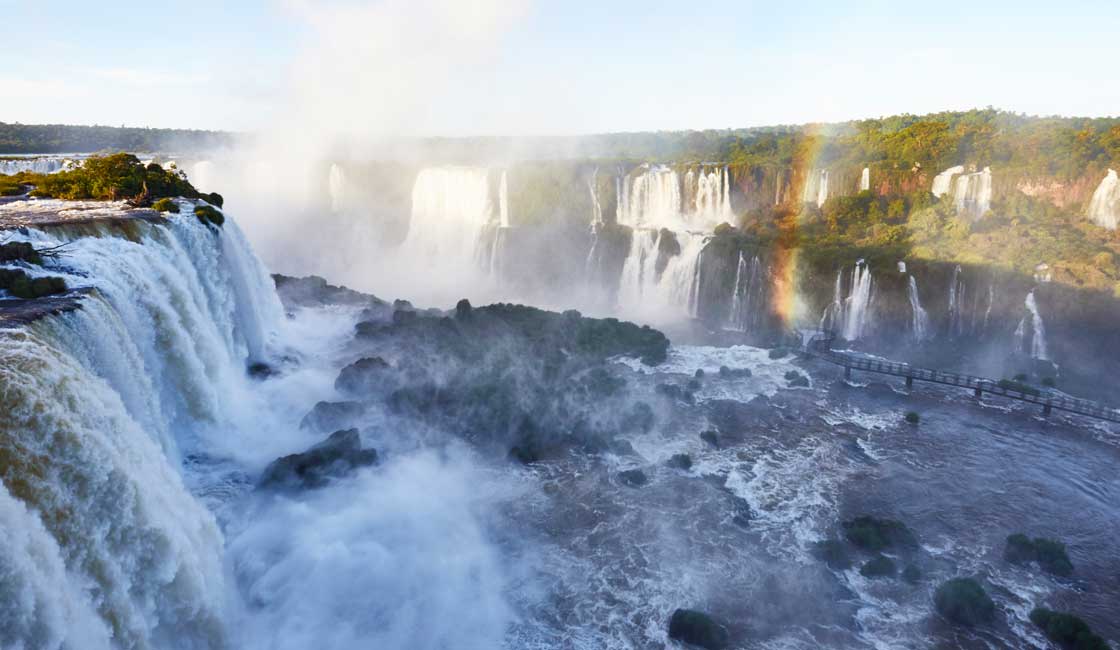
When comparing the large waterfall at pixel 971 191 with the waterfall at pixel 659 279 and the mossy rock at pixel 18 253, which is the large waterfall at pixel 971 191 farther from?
the mossy rock at pixel 18 253

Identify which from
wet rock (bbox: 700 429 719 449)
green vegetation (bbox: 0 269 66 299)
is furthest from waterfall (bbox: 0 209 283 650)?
wet rock (bbox: 700 429 719 449)

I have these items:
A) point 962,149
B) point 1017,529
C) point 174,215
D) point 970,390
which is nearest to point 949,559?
point 1017,529

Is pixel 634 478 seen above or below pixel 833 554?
above

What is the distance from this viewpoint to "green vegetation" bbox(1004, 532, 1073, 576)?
16.0 m

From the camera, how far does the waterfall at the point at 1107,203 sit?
1446 inches

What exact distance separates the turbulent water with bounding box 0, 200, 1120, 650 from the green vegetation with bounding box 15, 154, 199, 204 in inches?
169

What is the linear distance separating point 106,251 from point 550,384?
1562 cm

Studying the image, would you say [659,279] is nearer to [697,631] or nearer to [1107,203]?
[1107,203]

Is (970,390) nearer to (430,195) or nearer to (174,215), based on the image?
(174,215)

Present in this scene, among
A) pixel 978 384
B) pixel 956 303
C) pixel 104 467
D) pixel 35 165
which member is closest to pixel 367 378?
pixel 104 467

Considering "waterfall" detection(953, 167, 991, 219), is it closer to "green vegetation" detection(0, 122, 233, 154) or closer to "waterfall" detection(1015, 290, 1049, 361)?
"waterfall" detection(1015, 290, 1049, 361)

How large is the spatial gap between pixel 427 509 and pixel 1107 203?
42924mm

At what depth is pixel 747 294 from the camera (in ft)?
124

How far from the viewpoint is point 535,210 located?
5138 cm
